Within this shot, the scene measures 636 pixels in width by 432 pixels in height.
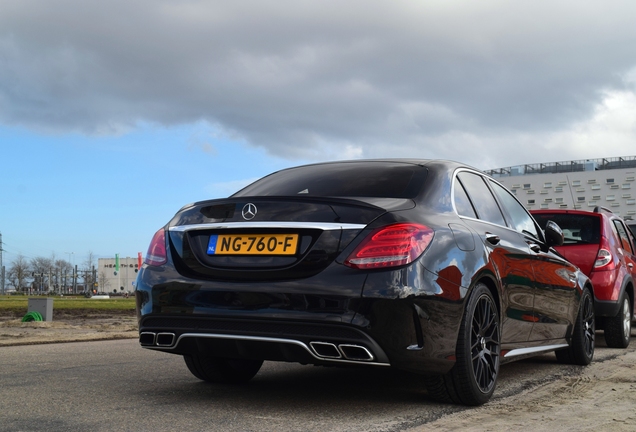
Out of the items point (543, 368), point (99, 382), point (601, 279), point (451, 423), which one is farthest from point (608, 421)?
point (601, 279)

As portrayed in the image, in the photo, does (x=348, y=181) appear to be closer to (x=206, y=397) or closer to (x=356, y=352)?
(x=356, y=352)

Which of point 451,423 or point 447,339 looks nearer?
point 451,423

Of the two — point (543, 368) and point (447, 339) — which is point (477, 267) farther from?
point (543, 368)

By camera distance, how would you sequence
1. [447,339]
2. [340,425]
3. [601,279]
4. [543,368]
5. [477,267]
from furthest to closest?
[601,279] → [543,368] → [477,267] → [447,339] → [340,425]

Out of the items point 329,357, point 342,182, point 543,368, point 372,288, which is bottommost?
point 543,368

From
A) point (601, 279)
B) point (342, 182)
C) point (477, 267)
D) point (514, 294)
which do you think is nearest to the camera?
point (477, 267)

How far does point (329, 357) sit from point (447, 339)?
0.70m

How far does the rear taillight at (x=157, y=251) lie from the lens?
15.1 ft

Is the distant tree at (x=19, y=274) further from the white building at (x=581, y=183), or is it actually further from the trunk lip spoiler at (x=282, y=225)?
the trunk lip spoiler at (x=282, y=225)

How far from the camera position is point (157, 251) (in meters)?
4.67

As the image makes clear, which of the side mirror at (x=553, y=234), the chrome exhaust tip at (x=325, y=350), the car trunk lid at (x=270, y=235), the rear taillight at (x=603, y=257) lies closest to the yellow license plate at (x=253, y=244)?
the car trunk lid at (x=270, y=235)

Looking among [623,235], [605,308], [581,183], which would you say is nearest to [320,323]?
[605,308]

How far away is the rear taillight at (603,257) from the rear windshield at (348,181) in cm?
467

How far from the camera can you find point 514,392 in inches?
204
